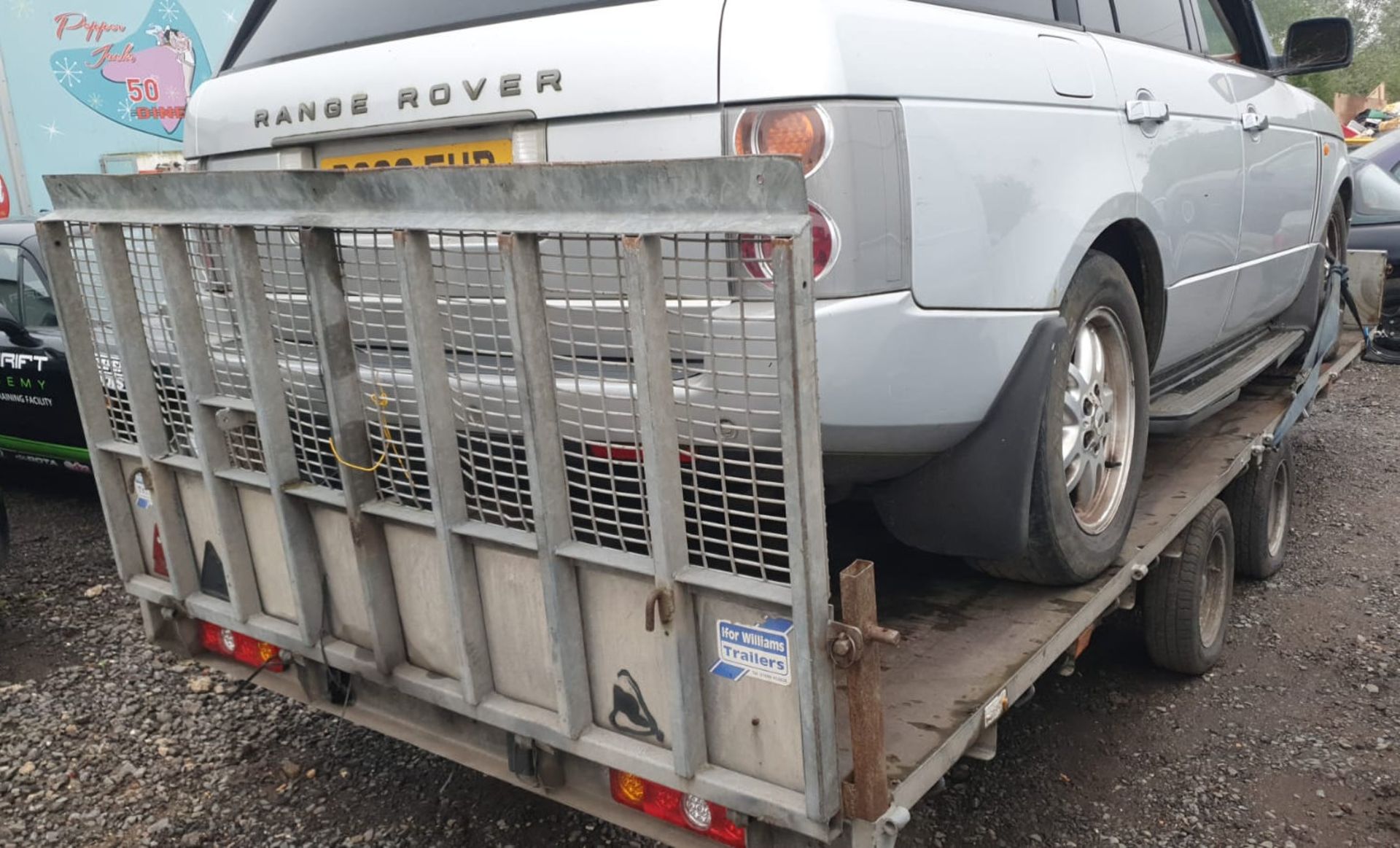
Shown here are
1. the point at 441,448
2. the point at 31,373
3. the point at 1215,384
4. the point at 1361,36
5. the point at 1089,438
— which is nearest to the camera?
the point at 441,448

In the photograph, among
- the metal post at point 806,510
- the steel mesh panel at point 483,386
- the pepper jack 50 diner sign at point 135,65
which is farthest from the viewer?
the pepper jack 50 diner sign at point 135,65

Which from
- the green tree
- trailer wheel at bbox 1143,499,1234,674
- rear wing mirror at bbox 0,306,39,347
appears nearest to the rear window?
trailer wheel at bbox 1143,499,1234,674

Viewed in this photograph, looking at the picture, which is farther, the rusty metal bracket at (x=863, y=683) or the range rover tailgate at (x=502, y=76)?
the range rover tailgate at (x=502, y=76)

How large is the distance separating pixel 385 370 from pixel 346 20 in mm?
1116

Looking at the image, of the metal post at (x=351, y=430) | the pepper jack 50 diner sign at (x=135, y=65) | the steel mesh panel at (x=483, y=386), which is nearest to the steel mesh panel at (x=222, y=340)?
the metal post at (x=351, y=430)

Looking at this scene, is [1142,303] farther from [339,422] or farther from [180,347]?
[180,347]

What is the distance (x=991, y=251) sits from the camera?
99.1 inches

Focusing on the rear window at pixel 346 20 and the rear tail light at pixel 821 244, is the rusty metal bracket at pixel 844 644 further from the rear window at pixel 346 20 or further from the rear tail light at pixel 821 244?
the rear window at pixel 346 20

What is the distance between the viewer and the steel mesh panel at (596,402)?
1.96m

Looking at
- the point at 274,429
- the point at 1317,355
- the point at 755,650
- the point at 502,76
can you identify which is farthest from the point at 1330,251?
the point at 274,429

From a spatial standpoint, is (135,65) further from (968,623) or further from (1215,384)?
(968,623)

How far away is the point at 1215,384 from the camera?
13.4 ft

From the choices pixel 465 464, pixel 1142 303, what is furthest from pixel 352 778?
pixel 1142 303

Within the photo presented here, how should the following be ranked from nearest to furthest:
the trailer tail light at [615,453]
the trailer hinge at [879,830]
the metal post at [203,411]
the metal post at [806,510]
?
the metal post at [806,510] < the trailer hinge at [879,830] < the trailer tail light at [615,453] < the metal post at [203,411]
